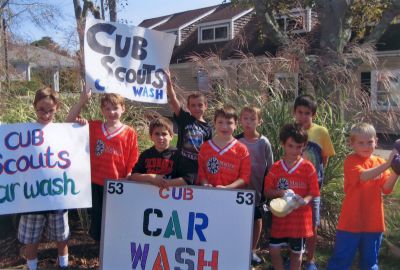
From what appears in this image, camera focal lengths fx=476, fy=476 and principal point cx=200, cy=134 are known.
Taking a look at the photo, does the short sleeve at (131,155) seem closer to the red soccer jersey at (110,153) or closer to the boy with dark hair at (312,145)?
the red soccer jersey at (110,153)

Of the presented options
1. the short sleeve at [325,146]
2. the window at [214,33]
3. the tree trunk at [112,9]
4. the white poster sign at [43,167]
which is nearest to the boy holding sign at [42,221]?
the white poster sign at [43,167]

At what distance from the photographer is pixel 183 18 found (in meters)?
32.6

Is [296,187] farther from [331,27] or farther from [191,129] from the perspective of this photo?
[331,27]

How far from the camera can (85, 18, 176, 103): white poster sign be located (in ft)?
13.7

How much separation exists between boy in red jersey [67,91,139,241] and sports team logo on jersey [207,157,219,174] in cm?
69

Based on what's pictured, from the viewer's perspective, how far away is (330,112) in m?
5.59

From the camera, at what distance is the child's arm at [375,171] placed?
12.0 feet

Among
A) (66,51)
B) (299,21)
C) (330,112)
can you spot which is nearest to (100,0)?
(66,51)

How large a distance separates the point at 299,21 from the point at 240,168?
4.58 meters

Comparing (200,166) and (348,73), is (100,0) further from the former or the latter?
(200,166)

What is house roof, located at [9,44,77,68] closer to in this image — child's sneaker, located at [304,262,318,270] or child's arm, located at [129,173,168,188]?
child's arm, located at [129,173,168,188]

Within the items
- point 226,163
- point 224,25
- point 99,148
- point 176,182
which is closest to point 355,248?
point 226,163

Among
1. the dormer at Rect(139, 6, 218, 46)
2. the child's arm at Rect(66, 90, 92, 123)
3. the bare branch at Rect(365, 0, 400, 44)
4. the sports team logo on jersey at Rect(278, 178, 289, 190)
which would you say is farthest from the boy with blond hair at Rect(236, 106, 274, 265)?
the dormer at Rect(139, 6, 218, 46)

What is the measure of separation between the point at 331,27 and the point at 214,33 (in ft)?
61.9
